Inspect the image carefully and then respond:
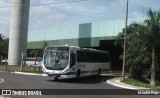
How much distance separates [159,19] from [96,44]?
25.0 metres

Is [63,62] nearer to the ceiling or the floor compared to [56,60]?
nearer to the floor

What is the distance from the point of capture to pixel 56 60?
32219mm

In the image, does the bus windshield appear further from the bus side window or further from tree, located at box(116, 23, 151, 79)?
tree, located at box(116, 23, 151, 79)

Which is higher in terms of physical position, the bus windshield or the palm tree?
the palm tree

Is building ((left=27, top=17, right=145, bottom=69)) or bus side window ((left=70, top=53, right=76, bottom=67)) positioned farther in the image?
building ((left=27, top=17, right=145, bottom=69))

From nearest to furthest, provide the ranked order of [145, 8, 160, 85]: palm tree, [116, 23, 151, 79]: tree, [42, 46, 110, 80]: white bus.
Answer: [42, 46, 110, 80]: white bus < [145, 8, 160, 85]: palm tree < [116, 23, 151, 79]: tree

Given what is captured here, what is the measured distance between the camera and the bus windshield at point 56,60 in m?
32.2

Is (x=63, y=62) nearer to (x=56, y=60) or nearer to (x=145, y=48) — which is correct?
(x=56, y=60)

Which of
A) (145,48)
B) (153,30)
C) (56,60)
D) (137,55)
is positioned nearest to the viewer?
(56,60)

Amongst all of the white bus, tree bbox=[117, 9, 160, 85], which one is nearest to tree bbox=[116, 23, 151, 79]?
tree bbox=[117, 9, 160, 85]

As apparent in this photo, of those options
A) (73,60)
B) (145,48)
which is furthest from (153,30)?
(73,60)

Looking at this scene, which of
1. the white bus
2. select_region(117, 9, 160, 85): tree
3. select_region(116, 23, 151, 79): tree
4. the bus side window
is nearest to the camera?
the white bus

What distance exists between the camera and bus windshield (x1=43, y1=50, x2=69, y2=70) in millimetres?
32156

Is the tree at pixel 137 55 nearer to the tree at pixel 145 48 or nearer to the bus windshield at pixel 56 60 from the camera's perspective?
the tree at pixel 145 48
